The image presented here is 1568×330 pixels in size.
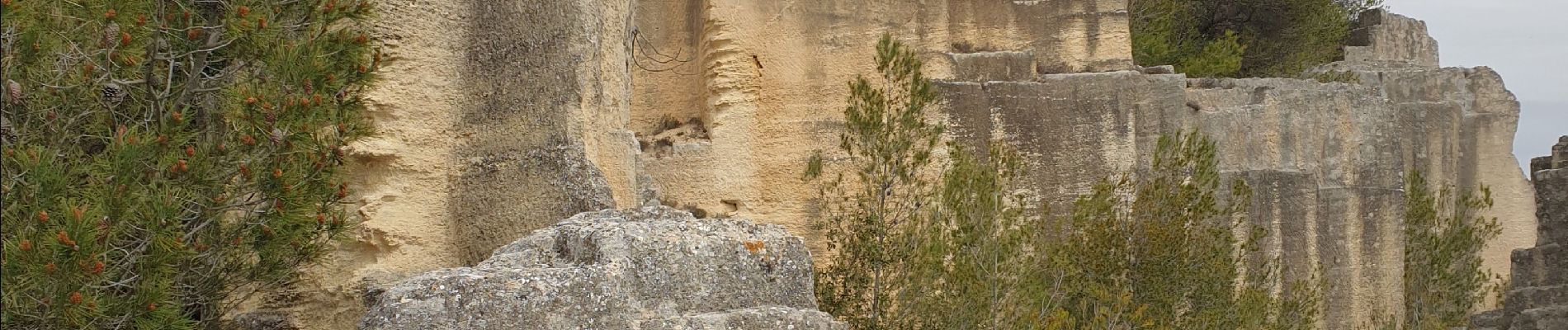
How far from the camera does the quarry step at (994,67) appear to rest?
1390 centimetres

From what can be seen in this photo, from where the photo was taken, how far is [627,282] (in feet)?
25.1

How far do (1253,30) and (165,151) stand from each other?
18190 mm

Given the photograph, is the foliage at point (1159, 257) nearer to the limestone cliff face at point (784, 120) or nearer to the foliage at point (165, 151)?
the limestone cliff face at point (784, 120)

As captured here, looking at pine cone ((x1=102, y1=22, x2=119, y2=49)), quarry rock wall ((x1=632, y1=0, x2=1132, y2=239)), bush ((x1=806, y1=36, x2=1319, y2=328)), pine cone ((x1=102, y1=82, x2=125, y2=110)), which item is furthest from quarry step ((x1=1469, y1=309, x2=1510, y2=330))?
pine cone ((x1=102, y1=22, x2=119, y2=49))

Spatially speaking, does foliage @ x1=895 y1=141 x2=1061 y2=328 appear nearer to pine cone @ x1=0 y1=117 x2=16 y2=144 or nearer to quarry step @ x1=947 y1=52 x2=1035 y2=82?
quarry step @ x1=947 y1=52 x2=1035 y2=82

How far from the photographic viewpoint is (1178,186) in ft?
42.5

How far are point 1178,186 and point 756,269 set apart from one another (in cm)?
563

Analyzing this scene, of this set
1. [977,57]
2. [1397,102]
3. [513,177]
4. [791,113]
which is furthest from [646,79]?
[1397,102]

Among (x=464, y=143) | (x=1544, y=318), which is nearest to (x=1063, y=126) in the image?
(x=1544, y=318)

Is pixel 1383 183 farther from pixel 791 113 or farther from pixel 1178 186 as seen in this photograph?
pixel 791 113

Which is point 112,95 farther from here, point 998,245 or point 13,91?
point 998,245

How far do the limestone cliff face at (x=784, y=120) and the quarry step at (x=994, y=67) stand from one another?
2cm

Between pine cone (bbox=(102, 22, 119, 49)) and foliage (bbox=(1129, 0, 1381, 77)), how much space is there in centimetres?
1551

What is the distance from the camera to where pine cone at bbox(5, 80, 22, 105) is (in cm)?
646
